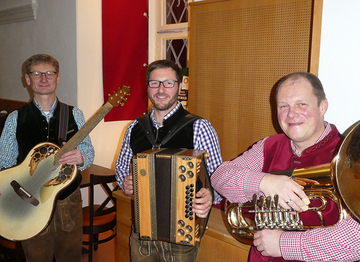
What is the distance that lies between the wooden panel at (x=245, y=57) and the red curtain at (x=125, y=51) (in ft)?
4.95

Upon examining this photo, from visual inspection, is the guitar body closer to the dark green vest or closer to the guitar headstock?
the dark green vest

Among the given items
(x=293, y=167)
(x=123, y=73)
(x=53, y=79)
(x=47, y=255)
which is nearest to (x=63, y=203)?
(x=47, y=255)

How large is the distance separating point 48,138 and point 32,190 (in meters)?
0.41

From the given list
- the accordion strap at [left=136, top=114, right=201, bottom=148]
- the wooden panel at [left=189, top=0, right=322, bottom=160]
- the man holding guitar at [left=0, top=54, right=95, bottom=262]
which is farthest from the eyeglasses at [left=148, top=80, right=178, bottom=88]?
the wooden panel at [left=189, top=0, right=322, bottom=160]

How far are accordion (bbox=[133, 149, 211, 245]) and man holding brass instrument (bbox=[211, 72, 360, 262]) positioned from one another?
21 cm

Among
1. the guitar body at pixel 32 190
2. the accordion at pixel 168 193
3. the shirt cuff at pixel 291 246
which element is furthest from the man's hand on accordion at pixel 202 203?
the guitar body at pixel 32 190

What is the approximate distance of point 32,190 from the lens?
2104 millimetres

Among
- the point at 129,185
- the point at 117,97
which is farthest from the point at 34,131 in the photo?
the point at 129,185

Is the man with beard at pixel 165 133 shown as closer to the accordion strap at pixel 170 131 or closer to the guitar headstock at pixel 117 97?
the accordion strap at pixel 170 131

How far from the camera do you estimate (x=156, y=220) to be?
65.6 inches

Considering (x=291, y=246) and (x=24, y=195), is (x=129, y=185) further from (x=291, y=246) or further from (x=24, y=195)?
(x=291, y=246)

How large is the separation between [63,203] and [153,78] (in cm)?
115

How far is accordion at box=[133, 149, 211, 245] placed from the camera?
1.59m

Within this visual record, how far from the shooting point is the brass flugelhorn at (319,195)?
45.6 inches
